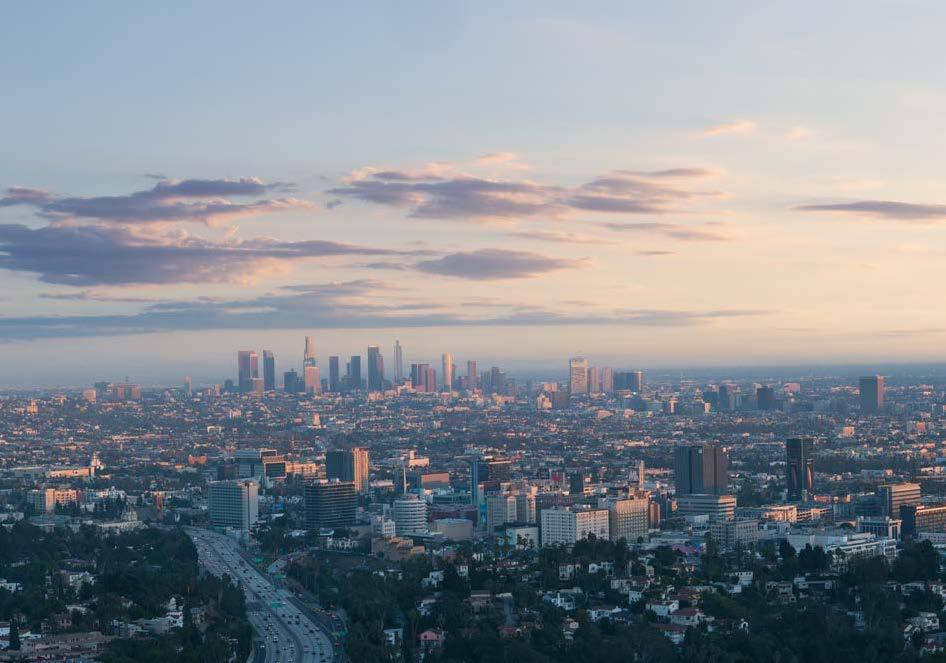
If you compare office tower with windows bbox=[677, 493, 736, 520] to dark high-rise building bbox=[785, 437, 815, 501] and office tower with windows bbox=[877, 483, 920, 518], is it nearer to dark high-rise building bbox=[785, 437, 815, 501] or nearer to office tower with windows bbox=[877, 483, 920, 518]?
dark high-rise building bbox=[785, 437, 815, 501]

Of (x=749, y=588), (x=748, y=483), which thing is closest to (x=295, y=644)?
(x=749, y=588)

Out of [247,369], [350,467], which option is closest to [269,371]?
[247,369]

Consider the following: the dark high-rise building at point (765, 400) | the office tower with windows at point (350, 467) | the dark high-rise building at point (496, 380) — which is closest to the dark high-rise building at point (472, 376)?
the dark high-rise building at point (496, 380)

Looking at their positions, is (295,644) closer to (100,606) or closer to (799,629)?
(100,606)

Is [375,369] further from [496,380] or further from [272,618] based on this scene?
[272,618]

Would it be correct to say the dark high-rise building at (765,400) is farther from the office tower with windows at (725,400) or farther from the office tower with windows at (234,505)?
the office tower with windows at (234,505)
